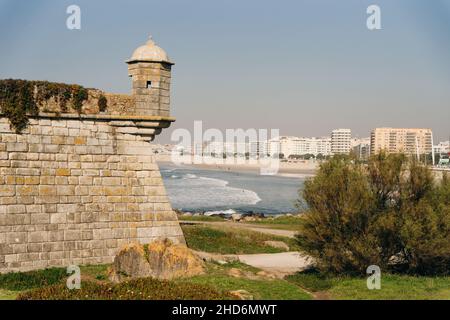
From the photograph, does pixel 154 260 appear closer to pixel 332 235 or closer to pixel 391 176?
pixel 332 235

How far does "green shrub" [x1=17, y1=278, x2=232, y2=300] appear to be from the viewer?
15508 mm

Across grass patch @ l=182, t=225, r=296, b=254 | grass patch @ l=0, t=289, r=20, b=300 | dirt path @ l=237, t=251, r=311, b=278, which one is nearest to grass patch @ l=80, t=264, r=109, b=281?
grass patch @ l=0, t=289, r=20, b=300

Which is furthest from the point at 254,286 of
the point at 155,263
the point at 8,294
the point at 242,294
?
the point at 8,294

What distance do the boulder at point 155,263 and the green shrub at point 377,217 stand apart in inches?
249

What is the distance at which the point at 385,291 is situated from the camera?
2019 centimetres

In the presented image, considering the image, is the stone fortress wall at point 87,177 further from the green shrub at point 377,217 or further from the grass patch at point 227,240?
the grass patch at point 227,240

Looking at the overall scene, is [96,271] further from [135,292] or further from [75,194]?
[135,292]

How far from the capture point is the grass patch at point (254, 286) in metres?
17.9

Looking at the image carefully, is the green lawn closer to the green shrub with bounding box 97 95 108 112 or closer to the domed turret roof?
the green shrub with bounding box 97 95 108 112

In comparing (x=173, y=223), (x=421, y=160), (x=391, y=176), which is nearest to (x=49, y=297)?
(x=173, y=223)

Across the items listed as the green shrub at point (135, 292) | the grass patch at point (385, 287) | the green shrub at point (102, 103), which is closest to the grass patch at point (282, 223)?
the grass patch at point (385, 287)

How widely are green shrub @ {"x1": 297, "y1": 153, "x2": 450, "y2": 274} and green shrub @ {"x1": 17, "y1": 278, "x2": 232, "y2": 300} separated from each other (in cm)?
834

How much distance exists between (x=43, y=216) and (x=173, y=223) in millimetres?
5789
